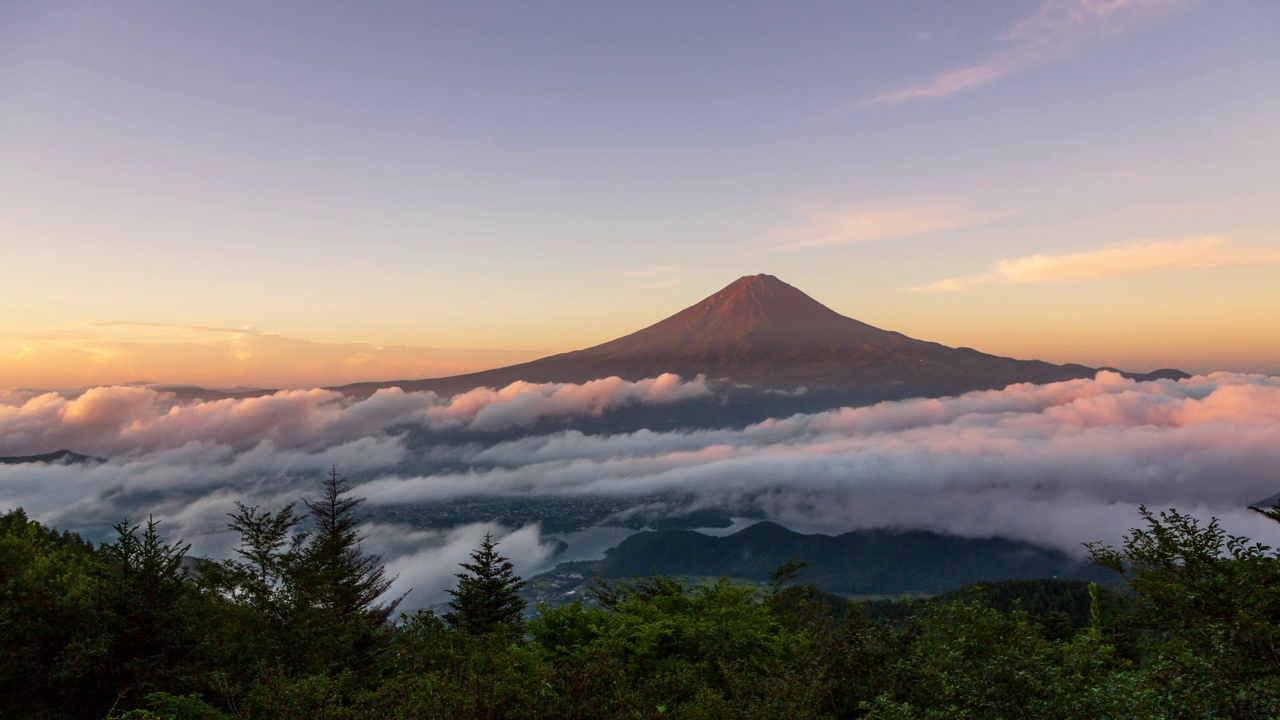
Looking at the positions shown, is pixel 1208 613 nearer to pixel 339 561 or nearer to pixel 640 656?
pixel 640 656

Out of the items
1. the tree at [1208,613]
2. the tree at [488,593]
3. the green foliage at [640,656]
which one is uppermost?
the tree at [1208,613]

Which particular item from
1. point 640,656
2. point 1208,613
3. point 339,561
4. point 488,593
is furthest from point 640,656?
point 339,561

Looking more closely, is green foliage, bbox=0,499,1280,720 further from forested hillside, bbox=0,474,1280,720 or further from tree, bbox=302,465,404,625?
tree, bbox=302,465,404,625

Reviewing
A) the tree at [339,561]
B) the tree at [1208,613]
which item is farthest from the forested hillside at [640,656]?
the tree at [339,561]

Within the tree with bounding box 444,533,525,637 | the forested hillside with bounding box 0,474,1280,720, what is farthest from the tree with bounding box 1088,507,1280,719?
the tree with bounding box 444,533,525,637

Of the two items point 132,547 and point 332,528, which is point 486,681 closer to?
point 132,547

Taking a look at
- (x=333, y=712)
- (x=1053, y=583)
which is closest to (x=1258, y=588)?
(x=333, y=712)

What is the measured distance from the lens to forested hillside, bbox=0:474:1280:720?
32.2 ft

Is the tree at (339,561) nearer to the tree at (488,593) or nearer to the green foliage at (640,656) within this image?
the tree at (488,593)

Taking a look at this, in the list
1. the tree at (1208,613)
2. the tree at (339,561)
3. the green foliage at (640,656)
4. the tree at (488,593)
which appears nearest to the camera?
the tree at (1208,613)

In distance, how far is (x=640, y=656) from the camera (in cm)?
1938

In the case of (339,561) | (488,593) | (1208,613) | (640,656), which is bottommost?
(488,593)

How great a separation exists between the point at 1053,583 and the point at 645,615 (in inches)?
5015

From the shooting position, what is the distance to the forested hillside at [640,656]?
32.2ft
